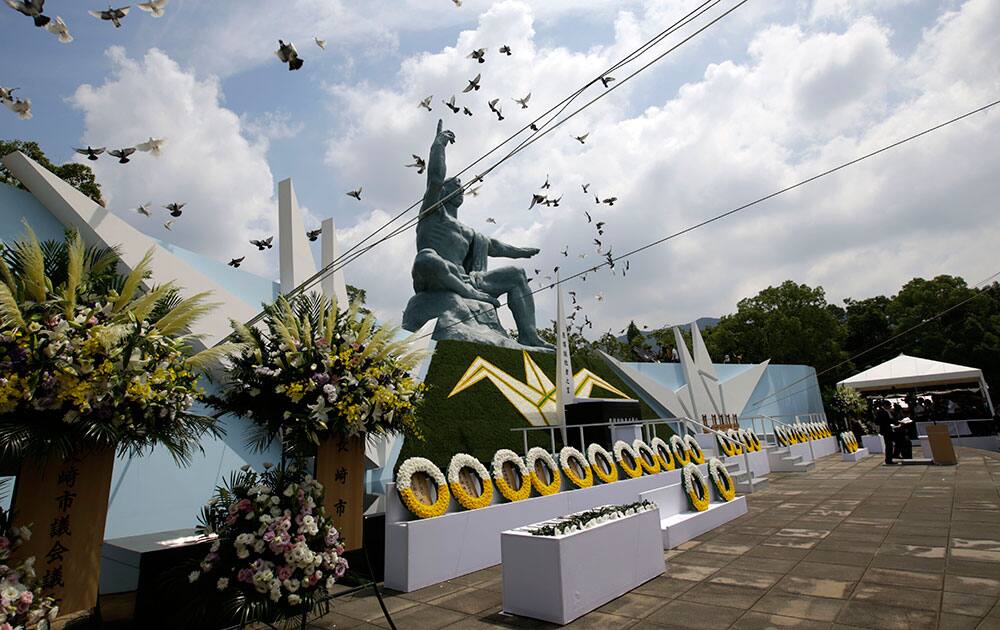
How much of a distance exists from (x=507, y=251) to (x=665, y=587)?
1797 centimetres

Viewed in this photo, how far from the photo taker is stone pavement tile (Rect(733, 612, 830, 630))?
3.96 metres

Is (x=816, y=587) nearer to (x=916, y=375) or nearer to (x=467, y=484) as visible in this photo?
(x=467, y=484)

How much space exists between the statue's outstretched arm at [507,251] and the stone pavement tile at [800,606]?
707 inches

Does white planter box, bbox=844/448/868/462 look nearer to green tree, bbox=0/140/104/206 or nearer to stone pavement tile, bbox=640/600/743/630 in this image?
stone pavement tile, bbox=640/600/743/630

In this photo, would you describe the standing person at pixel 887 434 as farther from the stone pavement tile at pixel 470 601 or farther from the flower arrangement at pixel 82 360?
the flower arrangement at pixel 82 360

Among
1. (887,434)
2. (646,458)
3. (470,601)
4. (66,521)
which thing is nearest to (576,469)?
(646,458)

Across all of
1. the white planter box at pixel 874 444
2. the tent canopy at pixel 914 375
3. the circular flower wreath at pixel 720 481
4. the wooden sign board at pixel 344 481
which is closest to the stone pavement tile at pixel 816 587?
the circular flower wreath at pixel 720 481

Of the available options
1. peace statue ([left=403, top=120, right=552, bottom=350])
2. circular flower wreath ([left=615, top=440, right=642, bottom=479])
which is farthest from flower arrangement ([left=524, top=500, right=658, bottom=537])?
peace statue ([left=403, top=120, right=552, bottom=350])

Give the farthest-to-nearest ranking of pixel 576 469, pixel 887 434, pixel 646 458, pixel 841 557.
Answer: pixel 887 434, pixel 646 458, pixel 576 469, pixel 841 557

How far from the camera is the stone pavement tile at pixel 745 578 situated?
5.10m

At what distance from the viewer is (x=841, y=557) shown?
5848mm

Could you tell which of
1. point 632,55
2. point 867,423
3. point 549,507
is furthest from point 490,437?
point 867,423

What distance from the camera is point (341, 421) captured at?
13.9 ft

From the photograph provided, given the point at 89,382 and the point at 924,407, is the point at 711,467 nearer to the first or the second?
the point at 89,382
